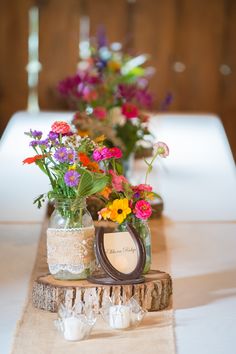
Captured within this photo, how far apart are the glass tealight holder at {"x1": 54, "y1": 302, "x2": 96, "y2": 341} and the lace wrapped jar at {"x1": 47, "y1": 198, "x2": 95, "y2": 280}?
0.23 meters

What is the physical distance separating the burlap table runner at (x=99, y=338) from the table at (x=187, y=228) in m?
0.02

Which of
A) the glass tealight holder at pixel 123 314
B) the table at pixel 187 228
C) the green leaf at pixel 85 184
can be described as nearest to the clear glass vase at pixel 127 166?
the table at pixel 187 228

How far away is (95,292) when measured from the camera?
2.11 m

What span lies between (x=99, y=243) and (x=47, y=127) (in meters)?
3.10

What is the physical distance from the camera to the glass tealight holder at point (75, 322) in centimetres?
190

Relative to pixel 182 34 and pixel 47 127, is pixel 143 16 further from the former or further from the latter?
pixel 47 127

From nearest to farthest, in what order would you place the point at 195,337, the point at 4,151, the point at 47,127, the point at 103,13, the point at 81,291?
the point at 195,337, the point at 81,291, the point at 4,151, the point at 47,127, the point at 103,13

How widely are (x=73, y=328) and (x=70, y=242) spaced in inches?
12.3

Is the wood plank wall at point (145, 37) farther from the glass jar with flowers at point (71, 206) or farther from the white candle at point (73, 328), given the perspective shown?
the white candle at point (73, 328)

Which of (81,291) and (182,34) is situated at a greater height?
(182,34)

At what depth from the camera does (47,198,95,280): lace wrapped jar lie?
2.17m

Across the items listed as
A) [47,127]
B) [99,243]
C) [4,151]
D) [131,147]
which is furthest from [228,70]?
[99,243]

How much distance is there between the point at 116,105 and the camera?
4047mm

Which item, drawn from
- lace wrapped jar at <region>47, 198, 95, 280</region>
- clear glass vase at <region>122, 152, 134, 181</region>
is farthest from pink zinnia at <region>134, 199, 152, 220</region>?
clear glass vase at <region>122, 152, 134, 181</region>
